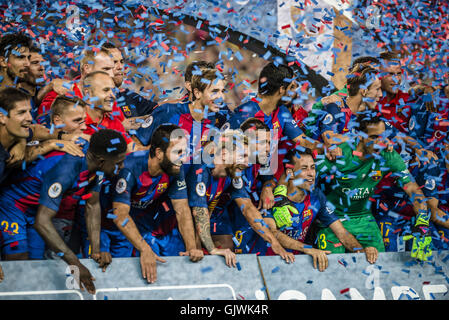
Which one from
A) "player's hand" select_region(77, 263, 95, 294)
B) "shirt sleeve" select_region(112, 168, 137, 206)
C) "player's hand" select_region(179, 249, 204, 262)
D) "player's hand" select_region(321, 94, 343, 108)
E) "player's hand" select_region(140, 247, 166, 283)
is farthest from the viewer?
"player's hand" select_region(321, 94, 343, 108)

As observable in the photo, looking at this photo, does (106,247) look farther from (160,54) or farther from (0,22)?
(0,22)

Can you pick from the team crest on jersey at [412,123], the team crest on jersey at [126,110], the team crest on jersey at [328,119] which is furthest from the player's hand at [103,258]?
the team crest on jersey at [412,123]

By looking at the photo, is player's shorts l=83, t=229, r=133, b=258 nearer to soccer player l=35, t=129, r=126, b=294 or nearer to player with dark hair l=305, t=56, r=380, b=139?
soccer player l=35, t=129, r=126, b=294

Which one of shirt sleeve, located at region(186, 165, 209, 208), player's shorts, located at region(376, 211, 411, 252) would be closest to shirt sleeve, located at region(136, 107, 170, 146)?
shirt sleeve, located at region(186, 165, 209, 208)

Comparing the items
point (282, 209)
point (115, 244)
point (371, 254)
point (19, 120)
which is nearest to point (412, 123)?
point (371, 254)

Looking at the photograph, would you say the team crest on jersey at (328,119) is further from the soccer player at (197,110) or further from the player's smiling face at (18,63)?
the player's smiling face at (18,63)

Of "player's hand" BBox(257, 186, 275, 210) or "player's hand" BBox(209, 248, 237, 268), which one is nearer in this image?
"player's hand" BBox(209, 248, 237, 268)

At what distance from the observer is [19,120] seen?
10.4 feet

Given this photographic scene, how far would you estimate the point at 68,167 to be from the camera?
3221 mm

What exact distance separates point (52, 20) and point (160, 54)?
0.84 meters

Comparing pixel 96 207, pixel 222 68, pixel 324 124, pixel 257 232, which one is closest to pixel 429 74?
pixel 324 124

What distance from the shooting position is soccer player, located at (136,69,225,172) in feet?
11.9

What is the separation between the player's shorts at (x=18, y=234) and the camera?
3.14 metres

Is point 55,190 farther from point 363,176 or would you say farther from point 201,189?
point 363,176
